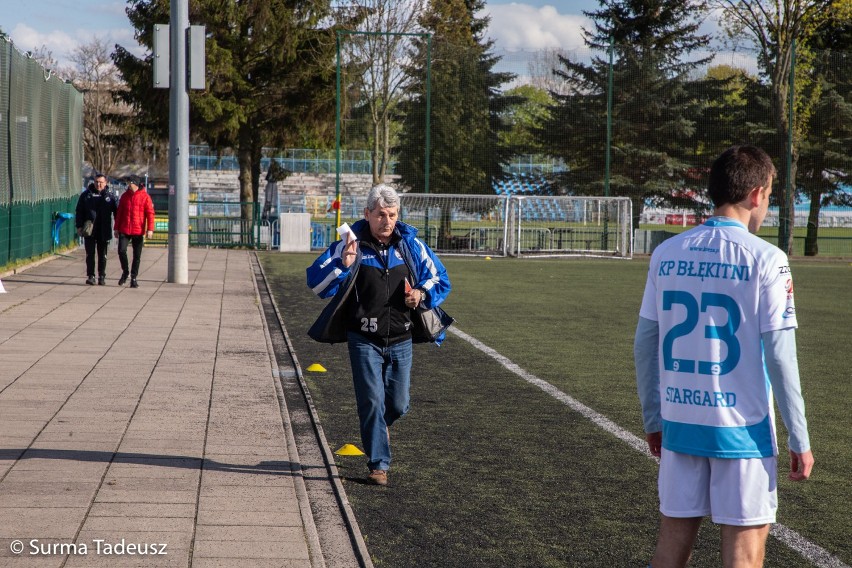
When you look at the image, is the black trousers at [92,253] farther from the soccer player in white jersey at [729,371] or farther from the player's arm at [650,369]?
the soccer player in white jersey at [729,371]

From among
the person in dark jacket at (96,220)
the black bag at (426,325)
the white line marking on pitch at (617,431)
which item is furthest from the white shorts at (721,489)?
the person in dark jacket at (96,220)

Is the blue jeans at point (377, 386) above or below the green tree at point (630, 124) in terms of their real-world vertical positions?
below

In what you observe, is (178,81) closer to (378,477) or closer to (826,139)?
(378,477)

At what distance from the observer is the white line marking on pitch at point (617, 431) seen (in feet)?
15.5

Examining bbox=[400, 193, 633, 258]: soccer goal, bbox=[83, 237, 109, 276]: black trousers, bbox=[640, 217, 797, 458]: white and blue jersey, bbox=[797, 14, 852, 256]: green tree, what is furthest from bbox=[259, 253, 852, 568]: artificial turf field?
bbox=[797, 14, 852, 256]: green tree

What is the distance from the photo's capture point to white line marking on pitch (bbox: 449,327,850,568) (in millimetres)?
4730

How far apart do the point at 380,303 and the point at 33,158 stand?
1711 centimetres

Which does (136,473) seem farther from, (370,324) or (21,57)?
(21,57)

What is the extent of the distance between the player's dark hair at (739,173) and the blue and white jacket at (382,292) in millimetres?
2619

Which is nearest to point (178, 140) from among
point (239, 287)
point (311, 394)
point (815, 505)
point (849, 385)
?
point (239, 287)

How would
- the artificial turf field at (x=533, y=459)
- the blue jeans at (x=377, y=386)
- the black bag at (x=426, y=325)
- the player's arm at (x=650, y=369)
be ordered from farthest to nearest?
1. the black bag at (x=426, y=325)
2. the blue jeans at (x=377, y=386)
3. the artificial turf field at (x=533, y=459)
4. the player's arm at (x=650, y=369)

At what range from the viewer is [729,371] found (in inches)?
132

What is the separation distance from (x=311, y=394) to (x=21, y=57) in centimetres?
1395

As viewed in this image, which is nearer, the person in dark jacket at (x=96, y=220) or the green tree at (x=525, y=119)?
the person in dark jacket at (x=96, y=220)
